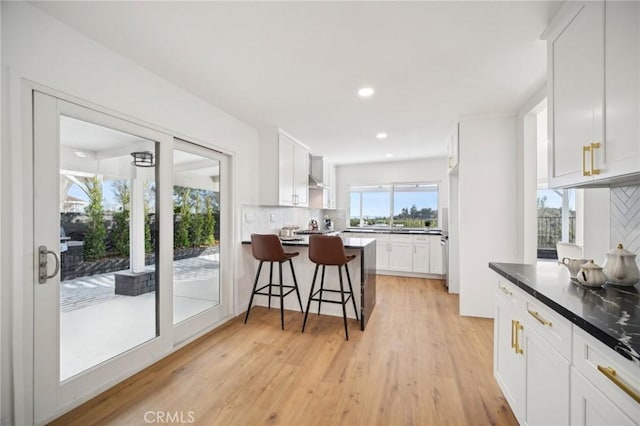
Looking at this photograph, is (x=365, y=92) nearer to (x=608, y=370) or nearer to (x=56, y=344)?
(x=608, y=370)

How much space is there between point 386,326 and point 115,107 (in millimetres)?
3200

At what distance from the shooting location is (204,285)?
2934 mm

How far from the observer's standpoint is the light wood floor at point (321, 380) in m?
1.65

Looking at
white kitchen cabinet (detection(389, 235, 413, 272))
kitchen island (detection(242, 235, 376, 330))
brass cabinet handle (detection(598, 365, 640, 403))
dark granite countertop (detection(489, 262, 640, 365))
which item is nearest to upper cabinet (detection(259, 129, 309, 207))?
kitchen island (detection(242, 235, 376, 330))

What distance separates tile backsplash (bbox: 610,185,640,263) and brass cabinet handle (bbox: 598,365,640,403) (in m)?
1.10

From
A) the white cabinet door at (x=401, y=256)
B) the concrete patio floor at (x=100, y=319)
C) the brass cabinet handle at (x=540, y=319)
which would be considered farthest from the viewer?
the white cabinet door at (x=401, y=256)

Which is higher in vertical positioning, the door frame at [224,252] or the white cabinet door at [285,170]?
the white cabinet door at [285,170]

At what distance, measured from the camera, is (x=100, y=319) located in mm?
1975

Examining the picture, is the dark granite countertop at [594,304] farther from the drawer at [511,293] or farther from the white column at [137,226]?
the white column at [137,226]

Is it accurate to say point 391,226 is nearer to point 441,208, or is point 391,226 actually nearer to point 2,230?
point 441,208

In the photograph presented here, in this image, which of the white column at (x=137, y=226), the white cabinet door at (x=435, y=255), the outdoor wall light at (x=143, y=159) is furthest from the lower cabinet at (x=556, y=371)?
the white cabinet door at (x=435, y=255)

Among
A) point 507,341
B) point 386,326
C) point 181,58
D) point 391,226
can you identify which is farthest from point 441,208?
point 181,58

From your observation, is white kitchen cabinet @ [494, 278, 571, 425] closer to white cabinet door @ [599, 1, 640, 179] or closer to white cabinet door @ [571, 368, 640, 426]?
white cabinet door @ [571, 368, 640, 426]

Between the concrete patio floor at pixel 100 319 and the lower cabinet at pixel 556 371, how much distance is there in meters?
2.65
